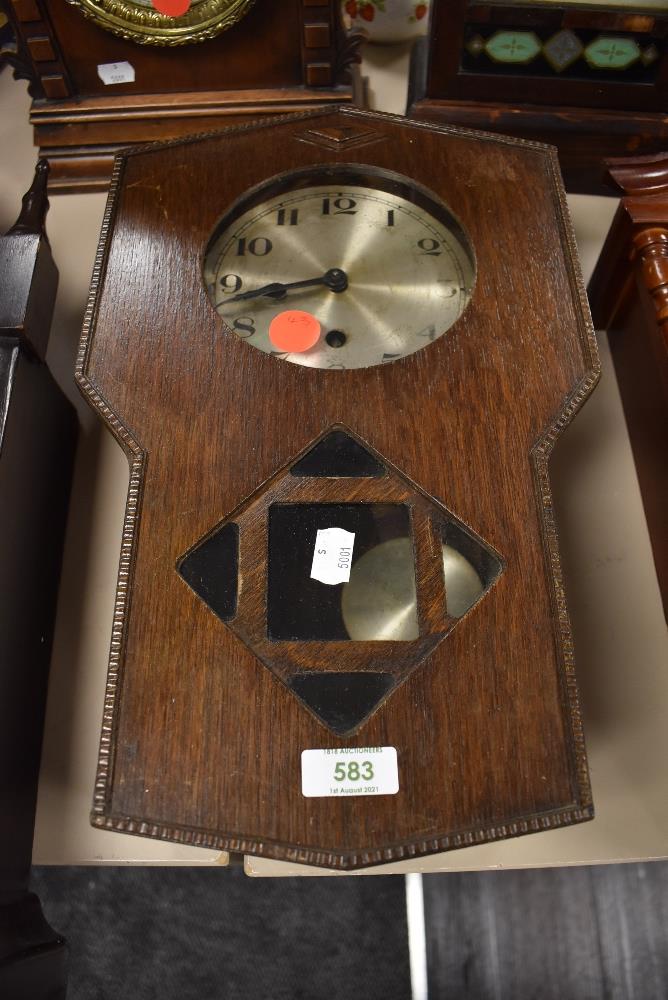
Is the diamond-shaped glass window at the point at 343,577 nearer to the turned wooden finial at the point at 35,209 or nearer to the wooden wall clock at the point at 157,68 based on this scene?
the turned wooden finial at the point at 35,209

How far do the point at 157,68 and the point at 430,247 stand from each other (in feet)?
2.11

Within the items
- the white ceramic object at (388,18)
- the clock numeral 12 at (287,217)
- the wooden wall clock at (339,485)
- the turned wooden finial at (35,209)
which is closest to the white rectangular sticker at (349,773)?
the wooden wall clock at (339,485)

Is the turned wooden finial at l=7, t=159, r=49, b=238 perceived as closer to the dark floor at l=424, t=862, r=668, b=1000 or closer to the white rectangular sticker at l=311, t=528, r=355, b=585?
the white rectangular sticker at l=311, t=528, r=355, b=585

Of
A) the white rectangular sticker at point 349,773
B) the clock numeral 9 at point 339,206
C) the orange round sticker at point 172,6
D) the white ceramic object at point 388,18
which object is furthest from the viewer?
the white ceramic object at point 388,18

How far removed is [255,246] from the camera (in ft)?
3.69

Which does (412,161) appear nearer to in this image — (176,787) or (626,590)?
(626,590)

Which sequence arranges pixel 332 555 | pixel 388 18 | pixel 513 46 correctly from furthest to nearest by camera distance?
pixel 388 18, pixel 513 46, pixel 332 555

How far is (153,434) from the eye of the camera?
96cm

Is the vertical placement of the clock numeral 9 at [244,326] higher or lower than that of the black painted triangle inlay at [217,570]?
higher

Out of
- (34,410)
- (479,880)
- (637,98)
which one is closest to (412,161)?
(637,98)

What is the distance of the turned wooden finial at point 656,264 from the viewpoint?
1175 millimetres

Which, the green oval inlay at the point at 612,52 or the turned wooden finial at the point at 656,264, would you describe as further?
the green oval inlay at the point at 612,52

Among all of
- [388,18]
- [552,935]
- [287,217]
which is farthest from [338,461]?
[388,18]

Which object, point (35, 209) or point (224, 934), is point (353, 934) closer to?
point (224, 934)
